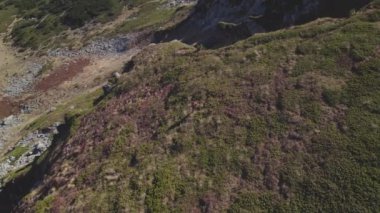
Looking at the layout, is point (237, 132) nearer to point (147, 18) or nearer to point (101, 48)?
point (101, 48)

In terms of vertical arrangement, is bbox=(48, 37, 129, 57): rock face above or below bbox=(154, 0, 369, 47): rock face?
below

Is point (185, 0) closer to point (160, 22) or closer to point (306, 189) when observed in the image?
point (160, 22)

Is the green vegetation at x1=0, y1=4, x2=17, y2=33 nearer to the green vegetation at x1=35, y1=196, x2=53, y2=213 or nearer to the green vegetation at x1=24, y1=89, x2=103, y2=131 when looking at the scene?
the green vegetation at x1=24, y1=89, x2=103, y2=131

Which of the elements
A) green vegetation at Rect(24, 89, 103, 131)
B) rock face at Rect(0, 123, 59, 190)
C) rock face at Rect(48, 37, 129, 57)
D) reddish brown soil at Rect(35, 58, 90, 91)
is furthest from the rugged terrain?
rock face at Rect(48, 37, 129, 57)

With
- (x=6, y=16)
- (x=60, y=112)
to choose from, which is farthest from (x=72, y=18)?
(x=60, y=112)

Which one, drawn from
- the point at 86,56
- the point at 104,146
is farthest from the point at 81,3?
the point at 104,146

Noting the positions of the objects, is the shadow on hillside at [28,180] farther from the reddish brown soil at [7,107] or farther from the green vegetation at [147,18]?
the green vegetation at [147,18]

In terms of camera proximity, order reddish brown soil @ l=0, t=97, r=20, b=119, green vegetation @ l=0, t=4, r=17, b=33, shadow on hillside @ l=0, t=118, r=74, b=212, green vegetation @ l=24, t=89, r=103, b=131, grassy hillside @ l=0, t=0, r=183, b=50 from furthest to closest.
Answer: green vegetation @ l=0, t=4, r=17, b=33
grassy hillside @ l=0, t=0, r=183, b=50
reddish brown soil @ l=0, t=97, r=20, b=119
green vegetation @ l=24, t=89, r=103, b=131
shadow on hillside @ l=0, t=118, r=74, b=212

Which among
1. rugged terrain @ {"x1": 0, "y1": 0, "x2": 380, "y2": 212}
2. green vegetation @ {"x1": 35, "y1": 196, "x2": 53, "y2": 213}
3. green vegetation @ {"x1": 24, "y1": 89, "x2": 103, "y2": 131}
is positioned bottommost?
green vegetation @ {"x1": 24, "y1": 89, "x2": 103, "y2": 131}
